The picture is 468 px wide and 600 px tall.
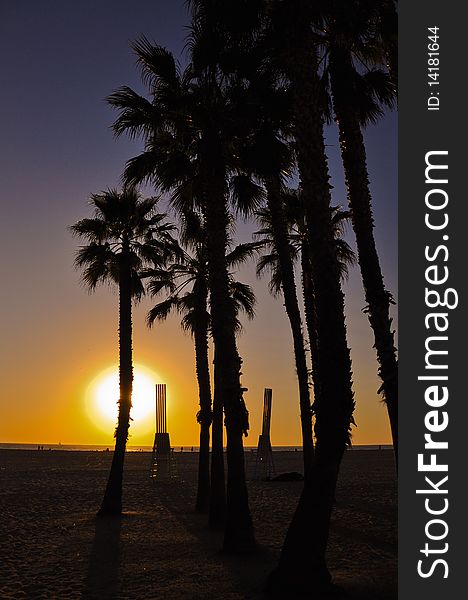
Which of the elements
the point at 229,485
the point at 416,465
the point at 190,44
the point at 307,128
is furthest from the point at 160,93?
the point at 416,465

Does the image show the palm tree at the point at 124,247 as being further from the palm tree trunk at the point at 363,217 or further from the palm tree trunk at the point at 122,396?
the palm tree trunk at the point at 363,217

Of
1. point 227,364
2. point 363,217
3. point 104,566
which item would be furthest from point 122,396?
point 363,217

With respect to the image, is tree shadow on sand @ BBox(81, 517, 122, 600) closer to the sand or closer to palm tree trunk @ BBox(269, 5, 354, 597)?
the sand

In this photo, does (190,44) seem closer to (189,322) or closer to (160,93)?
(160,93)

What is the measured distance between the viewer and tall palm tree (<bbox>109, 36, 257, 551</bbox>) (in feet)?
50.9

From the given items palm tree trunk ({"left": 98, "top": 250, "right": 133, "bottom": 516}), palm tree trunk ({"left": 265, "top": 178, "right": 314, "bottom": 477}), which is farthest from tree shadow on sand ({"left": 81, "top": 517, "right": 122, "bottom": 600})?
palm tree trunk ({"left": 265, "top": 178, "right": 314, "bottom": 477})

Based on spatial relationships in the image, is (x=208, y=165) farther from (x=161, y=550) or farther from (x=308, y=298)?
(x=308, y=298)

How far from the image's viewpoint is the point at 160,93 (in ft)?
57.0

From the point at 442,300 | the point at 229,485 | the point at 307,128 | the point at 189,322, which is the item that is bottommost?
the point at 229,485

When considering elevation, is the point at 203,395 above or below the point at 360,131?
below

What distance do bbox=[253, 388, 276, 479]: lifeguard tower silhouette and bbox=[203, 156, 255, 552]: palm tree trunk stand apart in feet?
66.1

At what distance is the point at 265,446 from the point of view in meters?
36.5

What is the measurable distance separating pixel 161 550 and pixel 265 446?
2122 cm

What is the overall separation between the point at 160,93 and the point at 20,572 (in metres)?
11.5
